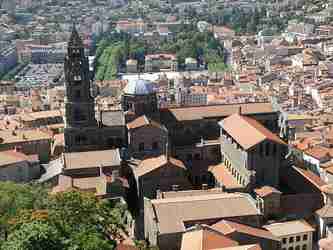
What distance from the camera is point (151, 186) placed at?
184 feet

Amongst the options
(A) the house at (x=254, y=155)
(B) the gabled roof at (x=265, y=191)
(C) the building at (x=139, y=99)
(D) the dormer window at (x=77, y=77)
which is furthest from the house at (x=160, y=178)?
(D) the dormer window at (x=77, y=77)

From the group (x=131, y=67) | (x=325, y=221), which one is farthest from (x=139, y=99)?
(x=131, y=67)

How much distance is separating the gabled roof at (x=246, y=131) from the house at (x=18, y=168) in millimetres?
21215

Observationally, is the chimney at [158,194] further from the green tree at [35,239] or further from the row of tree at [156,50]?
the row of tree at [156,50]

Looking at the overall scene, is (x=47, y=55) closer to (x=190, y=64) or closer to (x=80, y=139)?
(x=190, y=64)

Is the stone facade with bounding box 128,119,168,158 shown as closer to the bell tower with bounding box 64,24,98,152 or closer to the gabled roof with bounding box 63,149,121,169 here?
the gabled roof with bounding box 63,149,121,169

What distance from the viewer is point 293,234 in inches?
1948

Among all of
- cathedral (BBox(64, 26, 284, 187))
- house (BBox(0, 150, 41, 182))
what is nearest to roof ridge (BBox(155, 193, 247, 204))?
cathedral (BBox(64, 26, 284, 187))

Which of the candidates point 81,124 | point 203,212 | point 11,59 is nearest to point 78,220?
point 203,212

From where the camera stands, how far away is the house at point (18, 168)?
64.7m

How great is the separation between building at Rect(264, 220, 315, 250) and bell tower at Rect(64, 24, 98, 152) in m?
22.0

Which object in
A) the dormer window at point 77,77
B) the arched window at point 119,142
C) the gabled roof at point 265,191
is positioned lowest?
the gabled roof at point 265,191

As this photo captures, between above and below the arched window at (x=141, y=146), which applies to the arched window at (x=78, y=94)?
above

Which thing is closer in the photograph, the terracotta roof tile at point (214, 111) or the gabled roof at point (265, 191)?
the gabled roof at point (265, 191)
